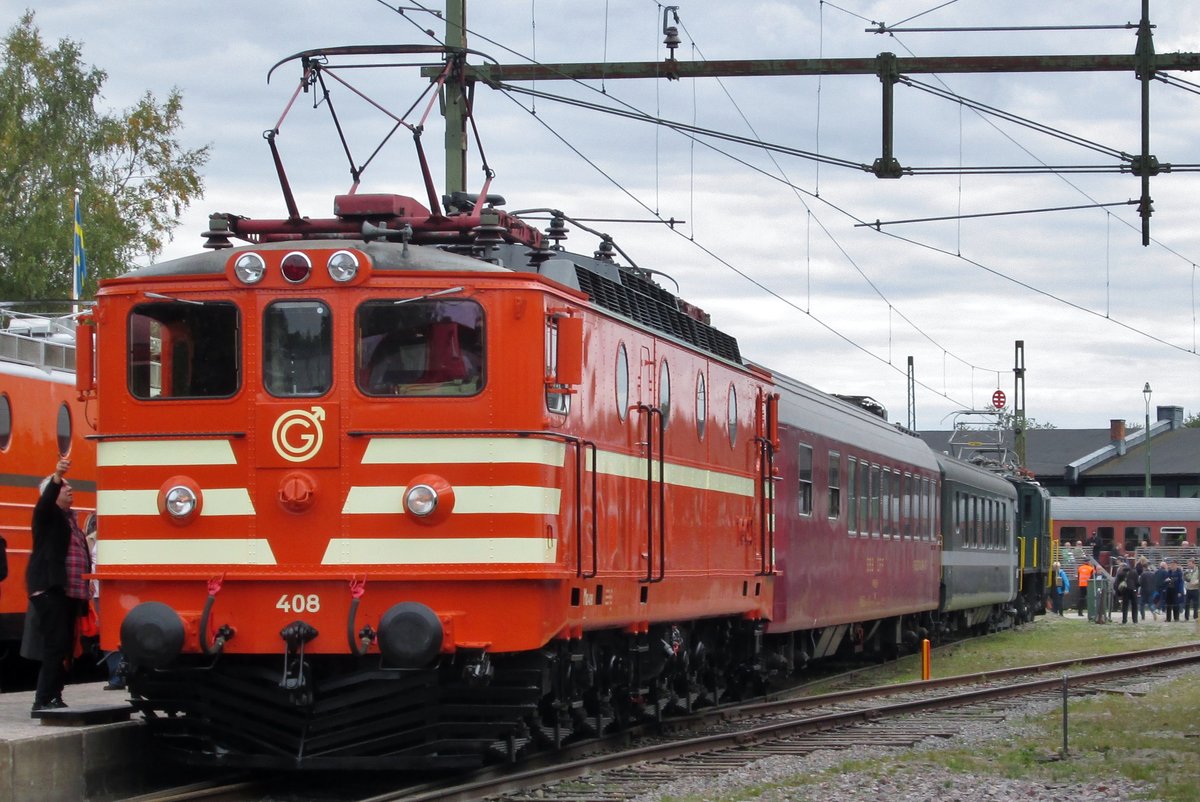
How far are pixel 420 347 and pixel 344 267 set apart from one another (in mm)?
671

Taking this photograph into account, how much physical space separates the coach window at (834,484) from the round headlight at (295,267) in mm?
11895

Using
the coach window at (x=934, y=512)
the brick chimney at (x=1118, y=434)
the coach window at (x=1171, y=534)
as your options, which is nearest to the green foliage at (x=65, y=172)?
the coach window at (x=934, y=512)

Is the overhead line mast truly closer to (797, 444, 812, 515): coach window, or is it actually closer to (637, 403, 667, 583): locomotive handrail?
(797, 444, 812, 515): coach window

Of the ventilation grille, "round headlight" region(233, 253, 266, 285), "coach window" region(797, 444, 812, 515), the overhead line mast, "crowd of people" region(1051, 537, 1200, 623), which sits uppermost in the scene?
the overhead line mast

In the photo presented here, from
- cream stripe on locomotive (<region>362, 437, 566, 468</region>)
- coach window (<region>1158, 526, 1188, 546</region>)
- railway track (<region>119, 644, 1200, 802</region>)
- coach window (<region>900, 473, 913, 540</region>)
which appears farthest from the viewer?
coach window (<region>1158, 526, 1188, 546</region>)

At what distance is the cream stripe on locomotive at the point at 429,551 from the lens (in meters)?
10.9

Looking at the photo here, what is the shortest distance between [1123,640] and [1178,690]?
507 inches

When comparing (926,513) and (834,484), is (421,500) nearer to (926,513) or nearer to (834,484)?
(834,484)

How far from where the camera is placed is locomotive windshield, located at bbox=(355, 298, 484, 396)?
36.8ft

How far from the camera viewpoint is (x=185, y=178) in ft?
148

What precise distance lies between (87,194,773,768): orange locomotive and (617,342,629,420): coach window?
95 centimetres

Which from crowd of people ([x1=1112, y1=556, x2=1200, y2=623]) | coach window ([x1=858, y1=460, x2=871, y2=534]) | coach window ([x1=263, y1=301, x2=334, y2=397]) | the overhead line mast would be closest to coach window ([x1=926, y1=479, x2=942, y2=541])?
coach window ([x1=858, y1=460, x2=871, y2=534])

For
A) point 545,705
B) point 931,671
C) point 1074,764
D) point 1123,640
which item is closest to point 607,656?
point 545,705

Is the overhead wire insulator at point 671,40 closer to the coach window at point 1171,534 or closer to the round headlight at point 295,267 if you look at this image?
the round headlight at point 295,267
